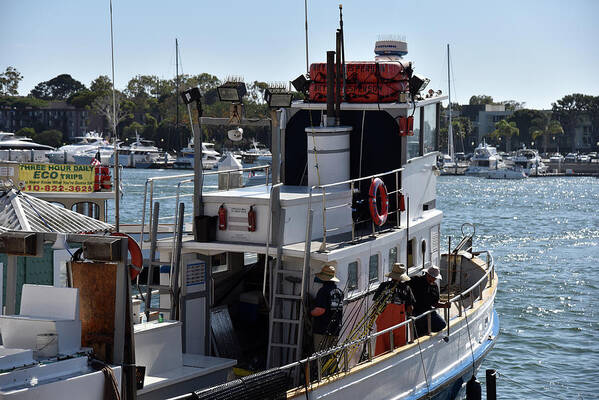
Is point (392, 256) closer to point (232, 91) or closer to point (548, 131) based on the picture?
point (232, 91)

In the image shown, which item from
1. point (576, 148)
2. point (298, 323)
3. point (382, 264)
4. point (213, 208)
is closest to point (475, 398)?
point (382, 264)

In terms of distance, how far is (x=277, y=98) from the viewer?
42.8 ft

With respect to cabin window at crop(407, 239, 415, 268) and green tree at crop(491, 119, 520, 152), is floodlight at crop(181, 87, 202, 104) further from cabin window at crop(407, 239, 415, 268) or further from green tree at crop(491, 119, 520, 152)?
green tree at crop(491, 119, 520, 152)

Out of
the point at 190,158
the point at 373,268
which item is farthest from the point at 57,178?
the point at 190,158

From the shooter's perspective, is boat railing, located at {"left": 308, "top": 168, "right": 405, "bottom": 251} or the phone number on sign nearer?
boat railing, located at {"left": 308, "top": 168, "right": 405, "bottom": 251}

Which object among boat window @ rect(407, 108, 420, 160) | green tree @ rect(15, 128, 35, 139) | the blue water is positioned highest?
green tree @ rect(15, 128, 35, 139)

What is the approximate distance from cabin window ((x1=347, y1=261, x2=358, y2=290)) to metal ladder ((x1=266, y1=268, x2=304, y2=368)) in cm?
81

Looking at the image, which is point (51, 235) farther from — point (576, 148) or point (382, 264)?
point (576, 148)

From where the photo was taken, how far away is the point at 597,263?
42.4 meters

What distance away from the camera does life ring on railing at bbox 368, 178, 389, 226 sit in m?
14.1

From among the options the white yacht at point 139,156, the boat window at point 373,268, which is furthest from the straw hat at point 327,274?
the white yacht at point 139,156

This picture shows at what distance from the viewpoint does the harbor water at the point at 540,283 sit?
73.7 ft

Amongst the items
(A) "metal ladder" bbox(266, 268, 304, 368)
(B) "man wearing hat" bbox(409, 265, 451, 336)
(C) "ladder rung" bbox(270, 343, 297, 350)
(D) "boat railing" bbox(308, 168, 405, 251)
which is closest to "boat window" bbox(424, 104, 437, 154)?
(D) "boat railing" bbox(308, 168, 405, 251)

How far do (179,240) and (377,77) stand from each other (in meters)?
4.89
